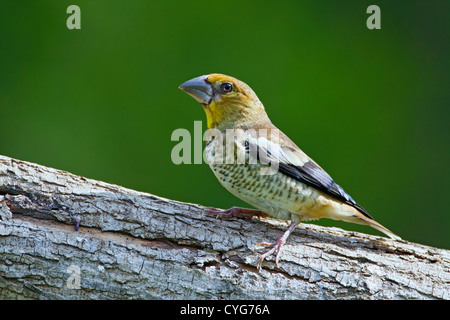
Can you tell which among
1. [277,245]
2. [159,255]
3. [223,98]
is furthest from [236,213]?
[223,98]

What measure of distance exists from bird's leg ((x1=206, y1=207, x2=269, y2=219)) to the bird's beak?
0.73 meters

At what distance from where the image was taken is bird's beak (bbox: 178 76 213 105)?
12.6 feet

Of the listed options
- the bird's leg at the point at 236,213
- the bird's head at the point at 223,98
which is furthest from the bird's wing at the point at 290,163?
the bird's leg at the point at 236,213

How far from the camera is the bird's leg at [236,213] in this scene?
11.8 ft

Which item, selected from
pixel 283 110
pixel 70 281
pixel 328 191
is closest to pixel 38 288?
pixel 70 281

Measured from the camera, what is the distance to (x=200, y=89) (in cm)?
386

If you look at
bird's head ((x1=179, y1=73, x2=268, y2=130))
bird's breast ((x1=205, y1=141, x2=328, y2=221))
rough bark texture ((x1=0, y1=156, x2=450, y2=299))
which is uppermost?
bird's head ((x1=179, y1=73, x2=268, y2=130))

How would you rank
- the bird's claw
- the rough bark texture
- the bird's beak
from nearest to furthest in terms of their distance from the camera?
the rough bark texture
the bird's claw
the bird's beak

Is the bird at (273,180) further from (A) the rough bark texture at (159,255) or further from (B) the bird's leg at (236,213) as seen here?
(A) the rough bark texture at (159,255)

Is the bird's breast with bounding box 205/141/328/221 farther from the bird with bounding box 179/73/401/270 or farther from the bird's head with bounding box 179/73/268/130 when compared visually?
the bird's head with bounding box 179/73/268/130

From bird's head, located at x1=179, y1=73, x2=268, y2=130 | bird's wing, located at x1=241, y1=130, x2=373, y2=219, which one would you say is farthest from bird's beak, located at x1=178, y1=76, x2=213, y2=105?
bird's wing, located at x1=241, y1=130, x2=373, y2=219

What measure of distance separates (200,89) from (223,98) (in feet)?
0.52

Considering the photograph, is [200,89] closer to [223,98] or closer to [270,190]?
[223,98]

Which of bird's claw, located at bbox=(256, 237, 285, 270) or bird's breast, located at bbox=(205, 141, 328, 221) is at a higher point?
bird's breast, located at bbox=(205, 141, 328, 221)
